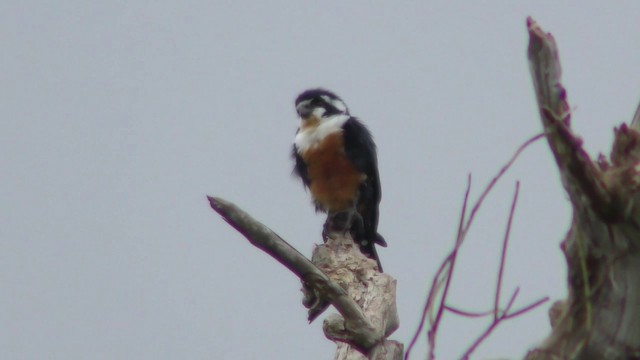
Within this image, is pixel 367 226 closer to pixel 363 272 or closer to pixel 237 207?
pixel 363 272

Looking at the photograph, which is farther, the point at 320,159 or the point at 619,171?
the point at 320,159

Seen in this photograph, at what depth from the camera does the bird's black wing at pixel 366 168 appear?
22.7 ft

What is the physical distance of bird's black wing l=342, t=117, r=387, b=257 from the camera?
6.93 meters

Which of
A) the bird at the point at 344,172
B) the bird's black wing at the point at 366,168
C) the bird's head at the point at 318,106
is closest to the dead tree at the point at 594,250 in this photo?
the bird at the point at 344,172

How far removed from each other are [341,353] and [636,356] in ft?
5.88

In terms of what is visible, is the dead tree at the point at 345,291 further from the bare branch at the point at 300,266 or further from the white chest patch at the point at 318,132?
the white chest patch at the point at 318,132

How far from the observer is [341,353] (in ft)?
12.8

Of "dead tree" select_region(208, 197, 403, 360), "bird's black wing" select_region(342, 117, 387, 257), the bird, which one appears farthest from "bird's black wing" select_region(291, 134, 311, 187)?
"dead tree" select_region(208, 197, 403, 360)

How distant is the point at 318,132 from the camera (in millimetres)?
7223

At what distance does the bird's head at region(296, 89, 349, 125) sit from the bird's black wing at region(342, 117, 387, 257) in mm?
533

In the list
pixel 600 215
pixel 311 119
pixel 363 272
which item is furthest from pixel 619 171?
pixel 311 119

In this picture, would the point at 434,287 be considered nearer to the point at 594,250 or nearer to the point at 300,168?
the point at 594,250

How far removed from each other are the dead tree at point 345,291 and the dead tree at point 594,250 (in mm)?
A: 1206

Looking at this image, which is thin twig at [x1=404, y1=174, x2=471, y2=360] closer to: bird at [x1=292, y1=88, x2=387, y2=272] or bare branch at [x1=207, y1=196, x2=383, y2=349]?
bare branch at [x1=207, y1=196, x2=383, y2=349]
